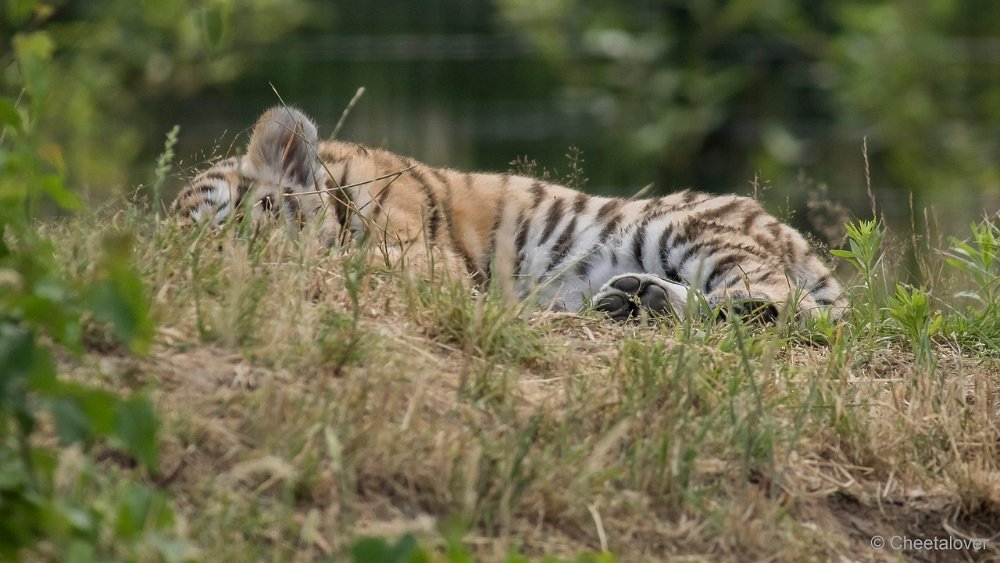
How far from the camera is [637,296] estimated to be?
11.3 feet

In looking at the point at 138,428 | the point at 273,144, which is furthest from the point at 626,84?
the point at 138,428

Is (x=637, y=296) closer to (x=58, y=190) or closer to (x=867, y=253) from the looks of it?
Answer: (x=867, y=253)

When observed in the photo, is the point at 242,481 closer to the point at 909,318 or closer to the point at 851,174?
the point at 909,318

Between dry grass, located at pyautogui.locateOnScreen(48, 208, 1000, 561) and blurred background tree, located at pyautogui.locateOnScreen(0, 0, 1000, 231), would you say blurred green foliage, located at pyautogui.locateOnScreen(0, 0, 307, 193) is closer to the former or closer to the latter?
blurred background tree, located at pyautogui.locateOnScreen(0, 0, 1000, 231)

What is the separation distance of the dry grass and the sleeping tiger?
1.87 feet

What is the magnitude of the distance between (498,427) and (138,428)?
0.85 m

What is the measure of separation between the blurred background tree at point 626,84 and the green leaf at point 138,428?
727 centimetres

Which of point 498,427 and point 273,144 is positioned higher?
point 273,144

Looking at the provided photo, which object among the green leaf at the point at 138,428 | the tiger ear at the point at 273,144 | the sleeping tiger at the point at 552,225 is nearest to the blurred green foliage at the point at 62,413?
the green leaf at the point at 138,428

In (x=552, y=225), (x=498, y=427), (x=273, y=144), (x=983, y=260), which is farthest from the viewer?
(x=552, y=225)

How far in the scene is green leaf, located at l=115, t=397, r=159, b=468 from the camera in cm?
155

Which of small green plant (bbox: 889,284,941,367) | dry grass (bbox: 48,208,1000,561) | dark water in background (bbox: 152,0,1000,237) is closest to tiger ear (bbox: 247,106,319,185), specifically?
dry grass (bbox: 48,208,1000,561)

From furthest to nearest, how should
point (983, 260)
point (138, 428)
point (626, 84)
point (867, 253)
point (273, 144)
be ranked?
point (626, 84)
point (273, 144)
point (983, 260)
point (867, 253)
point (138, 428)

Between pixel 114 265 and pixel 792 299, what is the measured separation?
7.30ft
